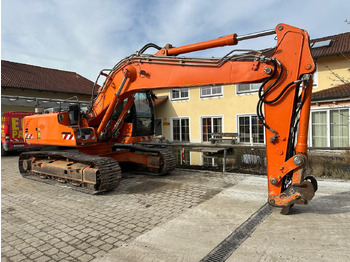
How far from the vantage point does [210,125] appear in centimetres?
1872

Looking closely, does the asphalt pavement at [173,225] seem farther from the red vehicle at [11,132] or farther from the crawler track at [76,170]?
the red vehicle at [11,132]

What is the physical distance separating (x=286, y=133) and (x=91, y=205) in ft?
12.7

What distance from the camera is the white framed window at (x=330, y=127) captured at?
38.8ft

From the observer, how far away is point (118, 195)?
5719 millimetres

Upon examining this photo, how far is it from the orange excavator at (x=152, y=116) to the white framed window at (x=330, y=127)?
706cm

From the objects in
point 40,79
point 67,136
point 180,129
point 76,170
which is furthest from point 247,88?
point 40,79

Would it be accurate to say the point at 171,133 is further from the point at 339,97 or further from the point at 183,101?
the point at 339,97

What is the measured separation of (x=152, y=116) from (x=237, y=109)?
10769 millimetres

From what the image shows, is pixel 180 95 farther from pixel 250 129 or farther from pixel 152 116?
pixel 152 116

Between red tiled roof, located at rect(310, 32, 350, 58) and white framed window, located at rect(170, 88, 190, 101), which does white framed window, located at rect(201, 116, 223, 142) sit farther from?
red tiled roof, located at rect(310, 32, 350, 58)

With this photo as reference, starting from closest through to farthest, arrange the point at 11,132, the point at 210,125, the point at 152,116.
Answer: the point at 152,116 < the point at 11,132 < the point at 210,125

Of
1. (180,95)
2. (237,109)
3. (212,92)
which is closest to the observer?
(237,109)

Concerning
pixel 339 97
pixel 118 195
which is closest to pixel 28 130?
pixel 118 195

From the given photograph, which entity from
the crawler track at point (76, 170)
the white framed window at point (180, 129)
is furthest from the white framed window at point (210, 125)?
the crawler track at point (76, 170)
